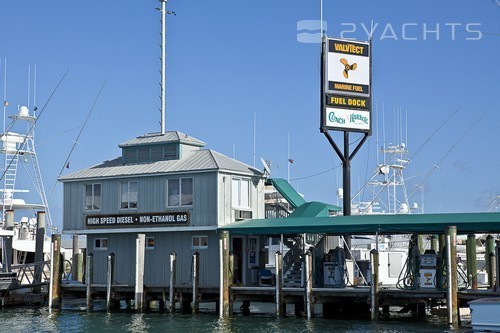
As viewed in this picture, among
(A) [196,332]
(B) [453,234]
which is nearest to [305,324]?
(A) [196,332]

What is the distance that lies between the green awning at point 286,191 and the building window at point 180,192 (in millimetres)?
4522

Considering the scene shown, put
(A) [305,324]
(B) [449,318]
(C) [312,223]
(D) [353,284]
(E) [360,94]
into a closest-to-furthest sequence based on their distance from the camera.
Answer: (B) [449,318], (A) [305,324], (C) [312,223], (D) [353,284], (E) [360,94]

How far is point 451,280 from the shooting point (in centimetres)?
3092

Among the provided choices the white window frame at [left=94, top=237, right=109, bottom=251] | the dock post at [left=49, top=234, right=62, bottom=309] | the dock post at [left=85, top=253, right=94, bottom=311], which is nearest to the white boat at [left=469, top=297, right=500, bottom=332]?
the dock post at [left=85, top=253, right=94, bottom=311]

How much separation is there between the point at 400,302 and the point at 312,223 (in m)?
5.05

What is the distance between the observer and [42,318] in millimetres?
38125

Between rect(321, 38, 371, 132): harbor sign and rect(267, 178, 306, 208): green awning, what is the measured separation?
3608mm

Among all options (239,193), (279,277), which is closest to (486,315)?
(279,277)

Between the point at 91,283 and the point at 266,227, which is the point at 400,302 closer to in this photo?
the point at 266,227

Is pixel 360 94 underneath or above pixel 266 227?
above

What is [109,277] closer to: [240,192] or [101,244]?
[101,244]

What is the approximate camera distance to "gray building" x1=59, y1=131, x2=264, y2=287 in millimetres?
38344

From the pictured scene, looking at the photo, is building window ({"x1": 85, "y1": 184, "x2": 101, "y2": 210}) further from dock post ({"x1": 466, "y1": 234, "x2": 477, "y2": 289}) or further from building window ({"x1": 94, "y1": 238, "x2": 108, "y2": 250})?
dock post ({"x1": 466, "y1": 234, "x2": 477, "y2": 289})

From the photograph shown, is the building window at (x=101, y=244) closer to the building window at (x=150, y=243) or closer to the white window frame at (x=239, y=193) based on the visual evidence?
the building window at (x=150, y=243)
